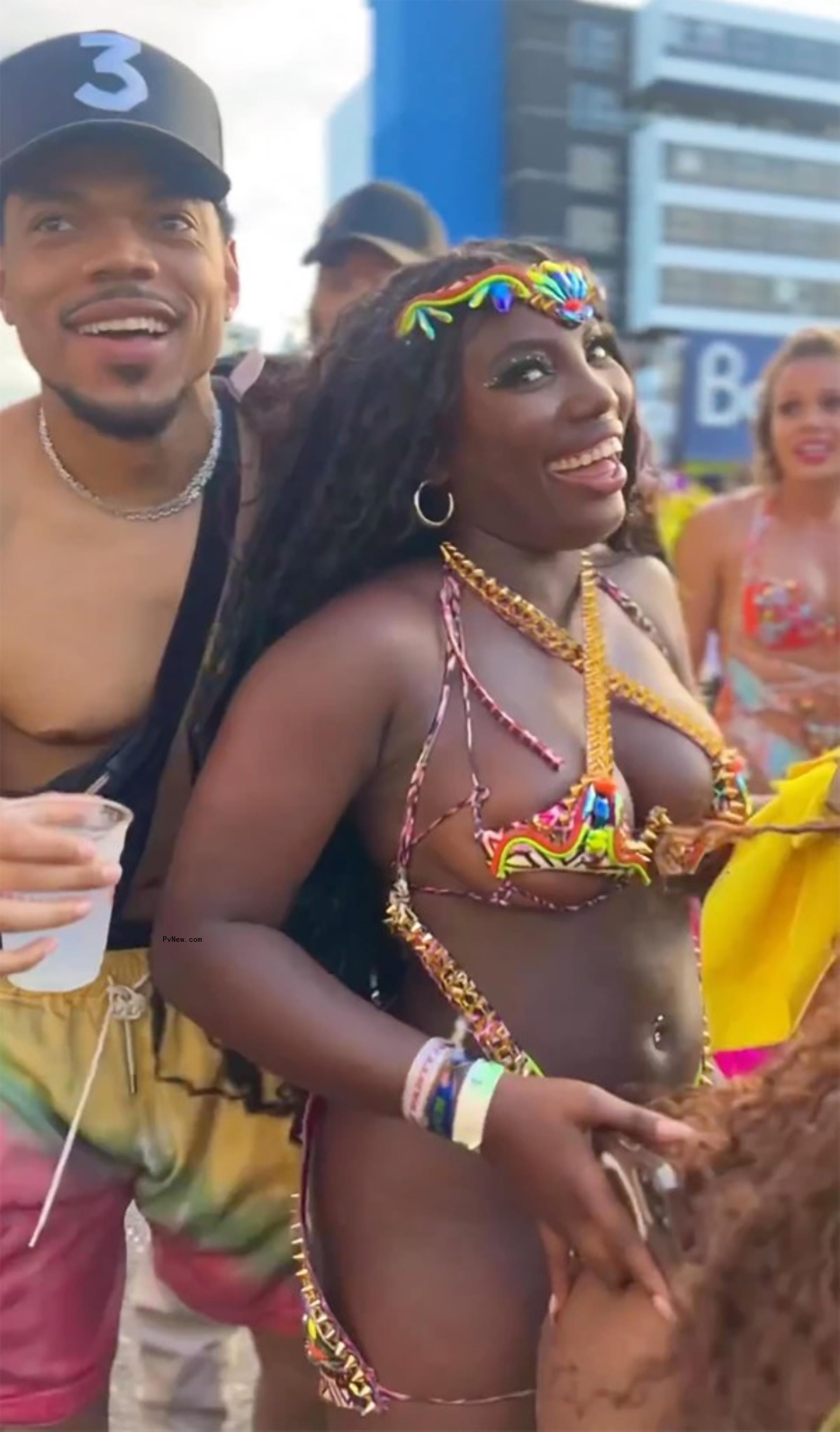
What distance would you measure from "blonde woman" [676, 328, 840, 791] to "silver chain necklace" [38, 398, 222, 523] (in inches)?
67.5

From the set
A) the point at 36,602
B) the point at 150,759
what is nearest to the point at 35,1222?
the point at 150,759

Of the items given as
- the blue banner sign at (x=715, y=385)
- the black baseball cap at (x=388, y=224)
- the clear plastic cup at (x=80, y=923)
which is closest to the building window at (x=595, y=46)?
the black baseball cap at (x=388, y=224)

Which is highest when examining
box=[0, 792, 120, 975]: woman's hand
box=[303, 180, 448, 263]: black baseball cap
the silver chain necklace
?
box=[303, 180, 448, 263]: black baseball cap

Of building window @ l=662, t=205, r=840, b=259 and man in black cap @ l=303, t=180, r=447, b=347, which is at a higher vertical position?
building window @ l=662, t=205, r=840, b=259

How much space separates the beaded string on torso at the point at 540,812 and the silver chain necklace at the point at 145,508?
30 centimetres

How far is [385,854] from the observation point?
118cm

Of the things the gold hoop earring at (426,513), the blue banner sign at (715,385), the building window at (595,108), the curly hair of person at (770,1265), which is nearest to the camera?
the curly hair of person at (770,1265)

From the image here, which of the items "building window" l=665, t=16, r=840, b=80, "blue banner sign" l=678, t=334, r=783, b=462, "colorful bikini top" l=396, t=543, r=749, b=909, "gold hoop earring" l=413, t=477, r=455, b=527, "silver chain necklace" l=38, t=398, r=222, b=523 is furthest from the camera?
"blue banner sign" l=678, t=334, r=783, b=462

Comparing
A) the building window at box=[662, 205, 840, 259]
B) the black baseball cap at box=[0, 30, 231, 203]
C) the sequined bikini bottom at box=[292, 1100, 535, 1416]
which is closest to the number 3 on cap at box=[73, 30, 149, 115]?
the black baseball cap at box=[0, 30, 231, 203]

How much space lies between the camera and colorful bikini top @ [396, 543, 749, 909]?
1106 millimetres

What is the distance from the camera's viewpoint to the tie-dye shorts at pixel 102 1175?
4.74ft

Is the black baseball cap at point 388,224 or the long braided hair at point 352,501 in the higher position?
the black baseball cap at point 388,224

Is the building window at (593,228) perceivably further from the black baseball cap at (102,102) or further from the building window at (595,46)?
the black baseball cap at (102,102)

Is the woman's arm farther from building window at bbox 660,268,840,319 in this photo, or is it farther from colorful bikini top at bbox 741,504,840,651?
building window at bbox 660,268,840,319
